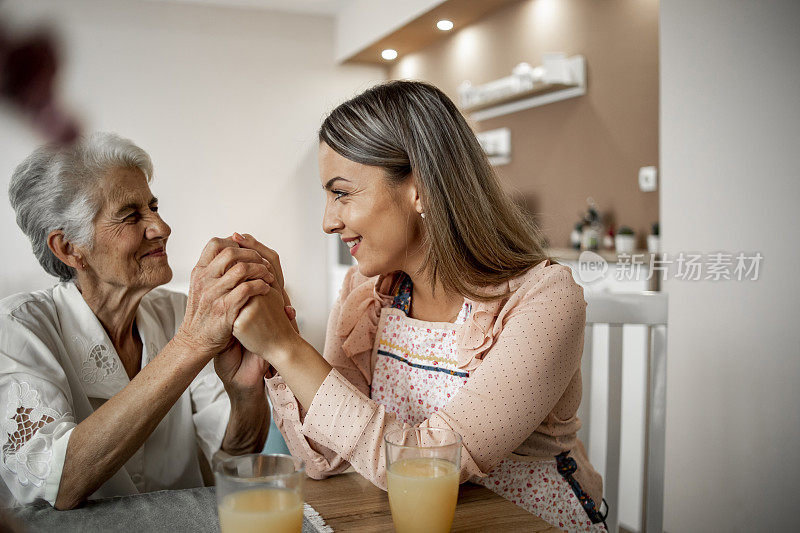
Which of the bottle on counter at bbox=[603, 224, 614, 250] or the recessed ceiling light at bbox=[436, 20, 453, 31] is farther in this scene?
the recessed ceiling light at bbox=[436, 20, 453, 31]

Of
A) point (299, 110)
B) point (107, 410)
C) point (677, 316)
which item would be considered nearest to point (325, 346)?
point (107, 410)

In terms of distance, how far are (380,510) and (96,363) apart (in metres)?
0.57

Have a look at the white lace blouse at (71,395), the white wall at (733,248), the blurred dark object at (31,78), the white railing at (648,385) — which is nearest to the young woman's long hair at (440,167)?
the white railing at (648,385)

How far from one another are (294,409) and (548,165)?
2.61 metres

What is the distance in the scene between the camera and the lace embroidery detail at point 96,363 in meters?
1.10

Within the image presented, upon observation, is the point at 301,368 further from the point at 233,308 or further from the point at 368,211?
the point at 368,211

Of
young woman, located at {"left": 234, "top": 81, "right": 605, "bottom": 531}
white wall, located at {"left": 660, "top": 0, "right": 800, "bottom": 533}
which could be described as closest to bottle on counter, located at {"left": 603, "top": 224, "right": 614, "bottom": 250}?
white wall, located at {"left": 660, "top": 0, "right": 800, "bottom": 533}

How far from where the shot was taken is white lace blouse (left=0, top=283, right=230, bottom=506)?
0.88m

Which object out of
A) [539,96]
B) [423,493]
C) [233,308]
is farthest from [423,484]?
[539,96]

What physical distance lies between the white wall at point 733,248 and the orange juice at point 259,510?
1.30m

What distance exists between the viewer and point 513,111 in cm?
361

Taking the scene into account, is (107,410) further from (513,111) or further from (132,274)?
(513,111)

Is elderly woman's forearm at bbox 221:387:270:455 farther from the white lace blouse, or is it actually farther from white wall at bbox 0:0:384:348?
white wall at bbox 0:0:384:348

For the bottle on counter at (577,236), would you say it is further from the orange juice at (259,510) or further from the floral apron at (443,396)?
the orange juice at (259,510)
